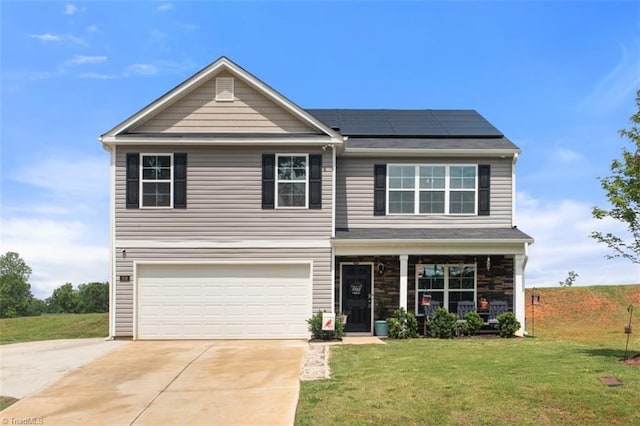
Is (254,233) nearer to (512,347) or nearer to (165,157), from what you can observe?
(165,157)

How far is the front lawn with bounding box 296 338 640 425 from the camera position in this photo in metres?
7.55

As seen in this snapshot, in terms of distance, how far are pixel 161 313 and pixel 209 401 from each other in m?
7.56

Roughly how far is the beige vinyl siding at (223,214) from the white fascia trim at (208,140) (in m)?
0.24

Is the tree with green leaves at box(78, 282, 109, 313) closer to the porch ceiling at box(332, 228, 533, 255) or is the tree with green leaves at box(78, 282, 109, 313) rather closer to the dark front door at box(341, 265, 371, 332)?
the dark front door at box(341, 265, 371, 332)

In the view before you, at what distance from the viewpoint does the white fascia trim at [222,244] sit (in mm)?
16047

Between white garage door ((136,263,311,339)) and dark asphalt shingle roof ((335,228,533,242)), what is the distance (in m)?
1.67

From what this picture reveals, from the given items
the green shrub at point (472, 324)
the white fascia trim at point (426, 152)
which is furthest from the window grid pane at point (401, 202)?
the green shrub at point (472, 324)

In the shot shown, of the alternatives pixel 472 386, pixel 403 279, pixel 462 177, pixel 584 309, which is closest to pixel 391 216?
pixel 403 279

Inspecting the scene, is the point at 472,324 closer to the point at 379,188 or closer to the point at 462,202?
the point at 462,202

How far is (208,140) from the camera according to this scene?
15.8 metres

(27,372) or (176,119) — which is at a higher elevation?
(176,119)

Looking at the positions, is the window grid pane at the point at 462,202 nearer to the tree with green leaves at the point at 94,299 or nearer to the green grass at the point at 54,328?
the green grass at the point at 54,328

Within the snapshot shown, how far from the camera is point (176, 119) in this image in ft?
53.6

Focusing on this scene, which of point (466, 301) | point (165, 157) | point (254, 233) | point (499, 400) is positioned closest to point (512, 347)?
point (466, 301)
